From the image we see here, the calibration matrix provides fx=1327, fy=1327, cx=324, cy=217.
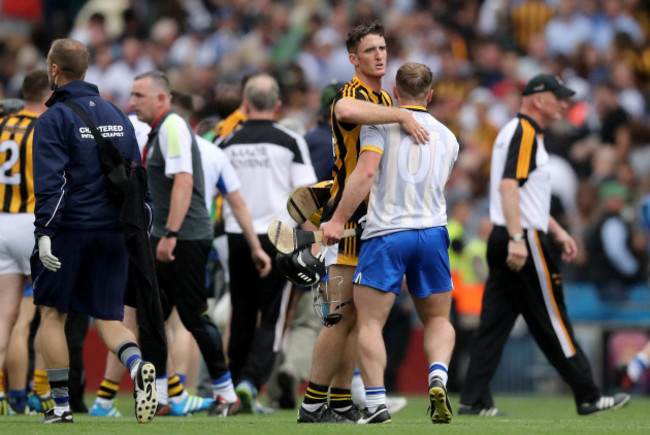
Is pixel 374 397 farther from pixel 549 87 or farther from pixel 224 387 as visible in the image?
pixel 549 87

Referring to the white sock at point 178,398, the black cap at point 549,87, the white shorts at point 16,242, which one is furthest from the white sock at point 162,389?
the black cap at point 549,87

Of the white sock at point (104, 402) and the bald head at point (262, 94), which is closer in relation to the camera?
the white sock at point (104, 402)

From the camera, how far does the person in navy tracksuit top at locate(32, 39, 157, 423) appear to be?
893cm

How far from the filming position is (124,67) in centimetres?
2286

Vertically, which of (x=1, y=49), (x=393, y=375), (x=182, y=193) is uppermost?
(x=1, y=49)

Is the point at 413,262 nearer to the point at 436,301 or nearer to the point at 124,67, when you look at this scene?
the point at 436,301

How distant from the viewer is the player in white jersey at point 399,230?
865 centimetres

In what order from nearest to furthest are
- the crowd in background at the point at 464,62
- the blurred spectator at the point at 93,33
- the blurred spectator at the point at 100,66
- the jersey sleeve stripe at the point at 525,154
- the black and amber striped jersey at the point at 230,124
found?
1. the jersey sleeve stripe at the point at 525,154
2. the black and amber striped jersey at the point at 230,124
3. the crowd in background at the point at 464,62
4. the blurred spectator at the point at 100,66
5. the blurred spectator at the point at 93,33

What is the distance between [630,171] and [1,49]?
12.9 m

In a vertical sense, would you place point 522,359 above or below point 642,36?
below

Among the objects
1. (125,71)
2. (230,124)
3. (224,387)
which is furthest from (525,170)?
(125,71)

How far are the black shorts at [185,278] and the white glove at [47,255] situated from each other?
7.28 ft

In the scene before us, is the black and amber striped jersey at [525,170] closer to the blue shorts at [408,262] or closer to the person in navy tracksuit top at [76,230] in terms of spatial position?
the blue shorts at [408,262]

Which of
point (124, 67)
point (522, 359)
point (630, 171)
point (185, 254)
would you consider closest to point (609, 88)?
point (630, 171)
